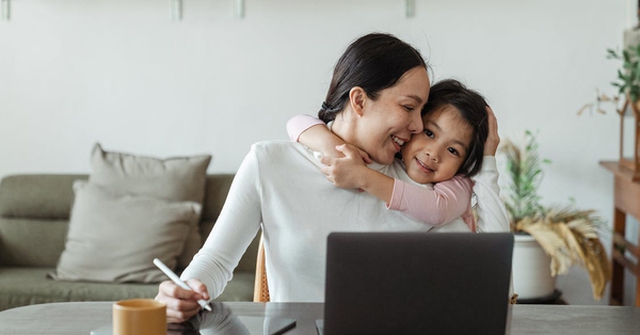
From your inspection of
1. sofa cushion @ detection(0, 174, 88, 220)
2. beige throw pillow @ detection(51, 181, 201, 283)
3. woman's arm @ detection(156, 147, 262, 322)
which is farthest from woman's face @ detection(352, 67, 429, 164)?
sofa cushion @ detection(0, 174, 88, 220)

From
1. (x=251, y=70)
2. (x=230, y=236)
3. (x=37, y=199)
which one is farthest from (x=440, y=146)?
(x=37, y=199)

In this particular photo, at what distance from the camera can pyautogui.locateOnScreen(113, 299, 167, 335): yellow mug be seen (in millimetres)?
1166

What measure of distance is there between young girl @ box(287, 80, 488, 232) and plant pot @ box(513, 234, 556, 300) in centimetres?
154

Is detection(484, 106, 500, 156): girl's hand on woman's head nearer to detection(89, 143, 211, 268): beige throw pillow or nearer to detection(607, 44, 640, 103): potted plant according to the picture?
detection(607, 44, 640, 103): potted plant

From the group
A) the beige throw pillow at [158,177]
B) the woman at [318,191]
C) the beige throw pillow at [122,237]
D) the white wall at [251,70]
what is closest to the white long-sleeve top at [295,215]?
the woman at [318,191]

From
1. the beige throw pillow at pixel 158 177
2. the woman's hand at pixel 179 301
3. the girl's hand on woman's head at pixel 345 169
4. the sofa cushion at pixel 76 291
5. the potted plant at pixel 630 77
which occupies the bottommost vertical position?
the sofa cushion at pixel 76 291

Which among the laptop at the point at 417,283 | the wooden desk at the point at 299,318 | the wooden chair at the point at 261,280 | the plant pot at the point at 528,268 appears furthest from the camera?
the plant pot at the point at 528,268

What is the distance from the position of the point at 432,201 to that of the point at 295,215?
0.89ft

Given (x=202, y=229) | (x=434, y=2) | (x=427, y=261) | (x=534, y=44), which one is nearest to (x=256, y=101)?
(x=202, y=229)

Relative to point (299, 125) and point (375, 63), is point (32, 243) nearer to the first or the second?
point (299, 125)

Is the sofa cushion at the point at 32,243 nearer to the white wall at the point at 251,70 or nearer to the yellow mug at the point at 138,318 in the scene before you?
the white wall at the point at 251,70

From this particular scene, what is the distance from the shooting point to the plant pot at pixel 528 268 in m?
3.25

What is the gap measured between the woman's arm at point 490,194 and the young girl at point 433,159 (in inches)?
0.6

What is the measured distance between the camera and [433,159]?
171cm
